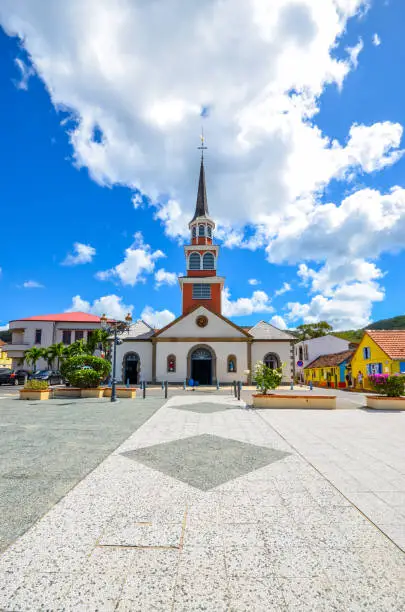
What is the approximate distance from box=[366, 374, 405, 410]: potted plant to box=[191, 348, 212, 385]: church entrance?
1898 centimetres

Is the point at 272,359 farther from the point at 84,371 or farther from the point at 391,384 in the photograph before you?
the point at 84,371

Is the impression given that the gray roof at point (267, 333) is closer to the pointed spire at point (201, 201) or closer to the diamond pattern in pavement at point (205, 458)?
the pointed spire at point (201, 201)

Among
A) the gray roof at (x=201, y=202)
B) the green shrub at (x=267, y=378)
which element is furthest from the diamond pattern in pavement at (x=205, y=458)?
the gray roof at (x=201, y=202)

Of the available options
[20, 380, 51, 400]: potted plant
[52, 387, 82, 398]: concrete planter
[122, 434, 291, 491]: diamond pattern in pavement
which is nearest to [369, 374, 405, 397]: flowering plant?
[122, 434, 291, 491]: diamond pattern in pavement

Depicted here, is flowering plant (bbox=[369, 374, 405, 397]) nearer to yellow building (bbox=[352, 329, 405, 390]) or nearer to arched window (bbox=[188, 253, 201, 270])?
yellow building (bbox=[352, 329, 405, 390])

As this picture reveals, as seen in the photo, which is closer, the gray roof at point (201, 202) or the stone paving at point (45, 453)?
the stone paving at point (45, 453)

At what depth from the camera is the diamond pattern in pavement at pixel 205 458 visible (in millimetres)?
5466

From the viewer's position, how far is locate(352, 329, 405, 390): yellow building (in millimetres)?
26234

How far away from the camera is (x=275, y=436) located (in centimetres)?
880

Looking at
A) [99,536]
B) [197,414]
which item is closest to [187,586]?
[99,536]

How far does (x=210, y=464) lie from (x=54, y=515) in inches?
115

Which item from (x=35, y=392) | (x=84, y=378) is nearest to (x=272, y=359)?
(x=84, y=378)

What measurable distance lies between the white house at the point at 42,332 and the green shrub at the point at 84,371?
115 ft

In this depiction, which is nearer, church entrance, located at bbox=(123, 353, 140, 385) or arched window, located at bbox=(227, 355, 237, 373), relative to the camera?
arched window, located at bbox=(227, 355, 237, 373)
